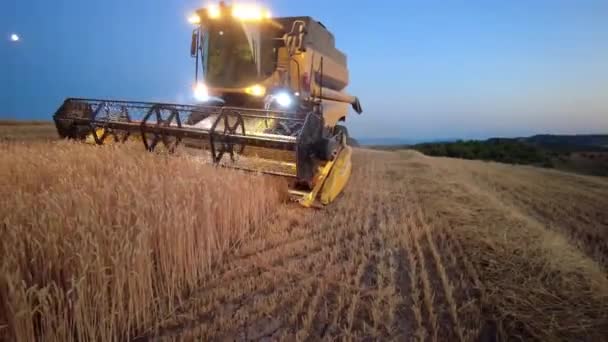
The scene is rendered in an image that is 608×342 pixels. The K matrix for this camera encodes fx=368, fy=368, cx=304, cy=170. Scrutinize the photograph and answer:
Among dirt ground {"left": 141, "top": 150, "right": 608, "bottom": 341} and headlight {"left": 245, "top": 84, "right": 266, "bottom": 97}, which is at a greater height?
headlight {"left": 245, "top": 84, "right": 266, "bottom": 97}

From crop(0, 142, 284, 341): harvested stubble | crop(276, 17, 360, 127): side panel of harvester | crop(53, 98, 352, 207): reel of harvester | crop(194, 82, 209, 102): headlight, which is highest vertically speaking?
crop(276, 17, 360, 127): side panel of harvester

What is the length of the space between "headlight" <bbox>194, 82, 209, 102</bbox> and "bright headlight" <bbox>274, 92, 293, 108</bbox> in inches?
60.2

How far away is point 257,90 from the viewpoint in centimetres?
679

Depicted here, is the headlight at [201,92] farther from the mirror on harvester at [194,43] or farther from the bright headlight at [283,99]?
the bright headlight at [283,99]

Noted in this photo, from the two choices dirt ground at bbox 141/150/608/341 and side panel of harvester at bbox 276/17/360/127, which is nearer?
dirt ground at bbox 141/150/608/341

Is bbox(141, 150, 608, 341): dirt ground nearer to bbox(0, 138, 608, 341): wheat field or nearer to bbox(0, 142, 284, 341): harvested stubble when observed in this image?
bbox(0, 138, 608, 341): wheat field

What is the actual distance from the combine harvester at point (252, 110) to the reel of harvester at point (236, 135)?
0.05 ft

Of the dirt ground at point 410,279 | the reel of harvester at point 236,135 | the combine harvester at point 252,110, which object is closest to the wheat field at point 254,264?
the dirt ground at point 410,279

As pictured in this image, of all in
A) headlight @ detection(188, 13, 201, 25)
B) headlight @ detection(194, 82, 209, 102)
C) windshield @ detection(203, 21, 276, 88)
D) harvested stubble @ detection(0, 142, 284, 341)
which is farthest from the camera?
headlight @ detection(194, 82, 209, 102)

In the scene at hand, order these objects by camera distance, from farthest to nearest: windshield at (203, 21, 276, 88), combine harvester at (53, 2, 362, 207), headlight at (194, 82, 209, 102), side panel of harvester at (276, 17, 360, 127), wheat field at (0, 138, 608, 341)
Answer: headlight at (194, 82, 209, 102), side panel of harvester at (276, 17, 360, 127), windshield at (203, 21, 276, 88), combine harvester at (53, 2, 362, 207), wheat field at (0, 138, 608, 341)

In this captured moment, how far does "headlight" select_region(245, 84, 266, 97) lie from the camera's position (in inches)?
267

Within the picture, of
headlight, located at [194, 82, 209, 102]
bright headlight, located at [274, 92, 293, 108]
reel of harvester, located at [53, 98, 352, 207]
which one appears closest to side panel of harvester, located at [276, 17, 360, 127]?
bright headlight, located at [274, 92, 293, 108]

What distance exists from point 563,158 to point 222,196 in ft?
50.9

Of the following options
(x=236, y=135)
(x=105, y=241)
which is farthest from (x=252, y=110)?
(x=105, y=241)
